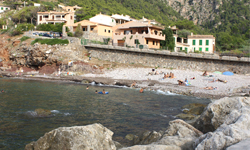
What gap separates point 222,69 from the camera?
35000 millimetres

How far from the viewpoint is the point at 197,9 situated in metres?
121

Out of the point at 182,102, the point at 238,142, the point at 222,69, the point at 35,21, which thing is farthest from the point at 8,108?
the point at 35,21

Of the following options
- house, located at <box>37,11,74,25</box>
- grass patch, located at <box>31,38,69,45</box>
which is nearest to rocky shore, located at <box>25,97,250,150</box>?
grass patch, located at <box>31,38,69,45</box>

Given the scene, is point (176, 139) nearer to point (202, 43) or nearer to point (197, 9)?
point (202, 43)

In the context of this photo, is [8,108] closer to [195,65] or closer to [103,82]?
[103,82]

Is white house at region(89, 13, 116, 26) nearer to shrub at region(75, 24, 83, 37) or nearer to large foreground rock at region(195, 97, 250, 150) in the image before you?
shrub at region(75, 24, 83, 37)

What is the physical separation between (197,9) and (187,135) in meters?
125

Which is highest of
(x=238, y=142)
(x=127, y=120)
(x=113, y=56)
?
(x=113, y=56)

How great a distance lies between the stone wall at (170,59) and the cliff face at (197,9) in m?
84.8

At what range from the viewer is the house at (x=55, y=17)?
61.2m

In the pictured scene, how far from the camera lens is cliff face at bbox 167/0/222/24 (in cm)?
11412

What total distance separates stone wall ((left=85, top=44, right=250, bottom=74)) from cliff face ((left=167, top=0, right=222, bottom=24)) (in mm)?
84777

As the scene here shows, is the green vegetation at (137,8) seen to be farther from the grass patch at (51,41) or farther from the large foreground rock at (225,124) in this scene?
the large foreground rock at (225,124)

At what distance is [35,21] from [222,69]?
5837 cm
